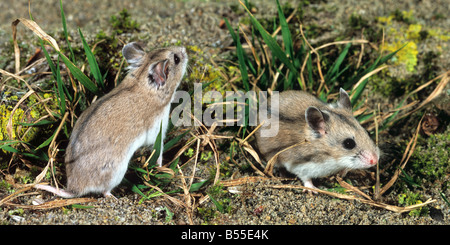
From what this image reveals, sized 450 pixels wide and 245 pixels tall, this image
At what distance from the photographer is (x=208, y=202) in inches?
151

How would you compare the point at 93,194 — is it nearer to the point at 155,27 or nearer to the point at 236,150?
the point at 236,150

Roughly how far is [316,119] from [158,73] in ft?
5.56

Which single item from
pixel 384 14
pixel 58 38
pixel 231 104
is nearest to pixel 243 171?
pixel 231 104

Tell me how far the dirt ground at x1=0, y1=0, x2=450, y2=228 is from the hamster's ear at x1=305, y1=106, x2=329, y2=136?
0.61 metres

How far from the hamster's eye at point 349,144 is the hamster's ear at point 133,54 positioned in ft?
7.62

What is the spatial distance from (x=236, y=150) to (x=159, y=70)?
1.21 m

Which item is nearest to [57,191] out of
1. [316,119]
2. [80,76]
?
[80,76]

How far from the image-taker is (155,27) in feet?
17.4

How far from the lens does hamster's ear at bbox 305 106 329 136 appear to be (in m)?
3.93

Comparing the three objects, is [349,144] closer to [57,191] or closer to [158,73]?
[158,73]

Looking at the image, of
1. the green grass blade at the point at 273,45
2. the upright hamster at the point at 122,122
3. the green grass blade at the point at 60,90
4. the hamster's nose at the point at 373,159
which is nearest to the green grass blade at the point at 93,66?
the upright hamster at the point at 122,122

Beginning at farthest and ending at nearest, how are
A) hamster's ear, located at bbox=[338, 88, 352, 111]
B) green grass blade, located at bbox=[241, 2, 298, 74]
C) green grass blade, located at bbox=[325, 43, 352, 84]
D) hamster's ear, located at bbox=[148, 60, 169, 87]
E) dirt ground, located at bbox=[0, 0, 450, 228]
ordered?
1. green grass blade, located at bbox=[325, 43, 352, 84]
2. green grass blade, located at bbox=[241, 2, 298, 74]
3. hamster's ear, located at bbox=[338, 88, 352, 111]
4. hamster's ear, located at bbox=[148, 60, 169, 87]
5. dirt ground, located at bbox=[0, 0, 450, 228]

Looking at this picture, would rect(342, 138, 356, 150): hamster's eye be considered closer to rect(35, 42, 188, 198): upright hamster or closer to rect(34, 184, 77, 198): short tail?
rect(35, 42, 188, 198): upright hamster

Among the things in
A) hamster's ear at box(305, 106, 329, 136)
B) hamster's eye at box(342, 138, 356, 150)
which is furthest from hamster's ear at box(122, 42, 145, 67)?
hamster's eye at box(342, 138, 356, 150)
